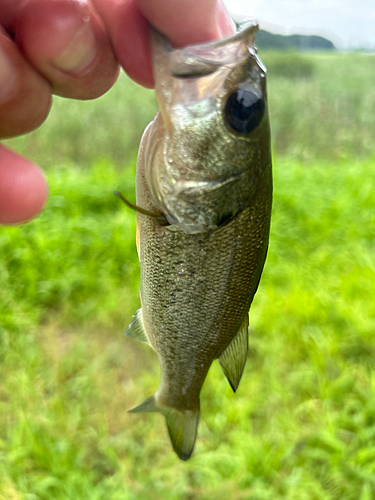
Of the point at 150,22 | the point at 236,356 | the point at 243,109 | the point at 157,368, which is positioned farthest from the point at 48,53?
the point at 157,368

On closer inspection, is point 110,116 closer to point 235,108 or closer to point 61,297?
point 61,297

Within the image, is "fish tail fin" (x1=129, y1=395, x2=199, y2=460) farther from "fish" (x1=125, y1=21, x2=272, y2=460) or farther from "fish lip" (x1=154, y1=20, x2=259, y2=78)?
"fish lip" (x1=154, y1=20, x2=259, y2=78)

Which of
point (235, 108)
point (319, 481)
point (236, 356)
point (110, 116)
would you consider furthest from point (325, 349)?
point (110, 116)

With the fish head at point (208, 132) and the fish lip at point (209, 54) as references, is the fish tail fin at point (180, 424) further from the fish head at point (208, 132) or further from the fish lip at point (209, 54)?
the fish lip at point (209, 54)

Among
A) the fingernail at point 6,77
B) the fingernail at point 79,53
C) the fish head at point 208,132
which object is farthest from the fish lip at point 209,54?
the fingernail at point 6,77

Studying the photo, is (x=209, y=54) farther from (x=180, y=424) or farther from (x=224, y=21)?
(x=180, y=424)

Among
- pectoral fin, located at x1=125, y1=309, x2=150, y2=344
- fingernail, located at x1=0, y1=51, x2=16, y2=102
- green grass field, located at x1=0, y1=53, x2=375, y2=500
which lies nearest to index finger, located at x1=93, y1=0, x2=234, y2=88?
fingernail, located at x1=0, y1=51, x2=16, y2=102
